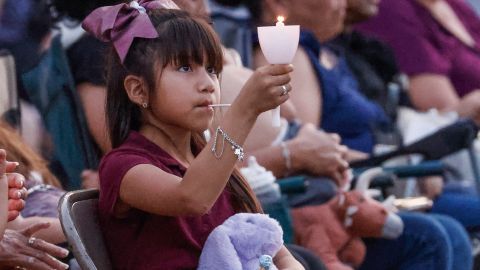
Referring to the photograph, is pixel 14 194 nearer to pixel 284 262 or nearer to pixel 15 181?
pixel 15 181

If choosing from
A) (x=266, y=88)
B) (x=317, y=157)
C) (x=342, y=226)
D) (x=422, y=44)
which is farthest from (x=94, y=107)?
(x=422, y=44)

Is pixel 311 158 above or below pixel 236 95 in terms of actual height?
below

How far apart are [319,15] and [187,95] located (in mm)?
2561

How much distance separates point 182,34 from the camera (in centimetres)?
301

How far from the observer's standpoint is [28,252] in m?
3.08

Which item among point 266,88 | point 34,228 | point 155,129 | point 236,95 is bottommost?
point 236,95

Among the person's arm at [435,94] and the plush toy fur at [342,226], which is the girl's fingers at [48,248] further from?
the person's arm at [435,94]

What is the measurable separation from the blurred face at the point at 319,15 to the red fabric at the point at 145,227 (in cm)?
236

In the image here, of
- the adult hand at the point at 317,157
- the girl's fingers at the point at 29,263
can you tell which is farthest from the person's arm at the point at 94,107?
the girl's fingers at the point at 29,263

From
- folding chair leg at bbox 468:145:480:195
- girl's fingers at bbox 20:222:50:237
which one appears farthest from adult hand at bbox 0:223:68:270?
folding chair leg at bbox 468:145:480:195

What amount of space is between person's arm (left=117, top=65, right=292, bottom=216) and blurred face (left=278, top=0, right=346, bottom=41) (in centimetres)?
251

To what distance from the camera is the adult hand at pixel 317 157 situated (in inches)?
180

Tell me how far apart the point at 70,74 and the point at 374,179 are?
115 centimetres

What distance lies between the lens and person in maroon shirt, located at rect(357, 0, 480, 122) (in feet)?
21.2
